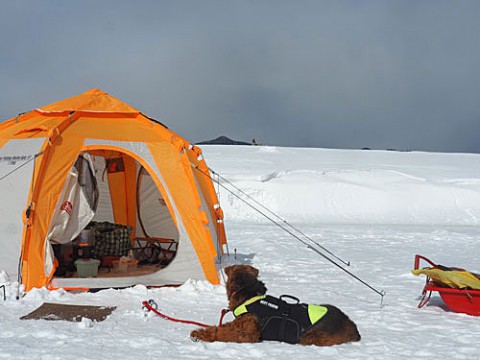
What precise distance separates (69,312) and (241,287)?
6.39 feet

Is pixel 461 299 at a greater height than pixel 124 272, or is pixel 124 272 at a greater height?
pixel 461 299

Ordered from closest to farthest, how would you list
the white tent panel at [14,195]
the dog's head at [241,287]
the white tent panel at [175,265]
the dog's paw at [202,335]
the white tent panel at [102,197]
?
the dog's paw at [202,335]
the dog's head at [241,287]
the white tent panel at [14,195]
the white tent panel at [175,265]
the white tent panel at [102,197]

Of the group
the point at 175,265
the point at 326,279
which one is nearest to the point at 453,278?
Answer: the point at 326,279

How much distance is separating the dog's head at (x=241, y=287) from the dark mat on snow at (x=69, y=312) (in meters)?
1.40

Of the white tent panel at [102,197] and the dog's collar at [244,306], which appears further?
the white tent panel at [102,197]

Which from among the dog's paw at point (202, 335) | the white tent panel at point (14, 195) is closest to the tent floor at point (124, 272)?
the white tent panel at point (14, 195)

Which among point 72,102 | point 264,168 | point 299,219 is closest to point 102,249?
point 72,102

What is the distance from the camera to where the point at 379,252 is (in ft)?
33.8

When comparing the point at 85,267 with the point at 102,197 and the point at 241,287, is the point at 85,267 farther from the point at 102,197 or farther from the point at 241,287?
the point at 241,287

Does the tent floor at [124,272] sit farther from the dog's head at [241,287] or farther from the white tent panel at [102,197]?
the dog's head at [241,287]

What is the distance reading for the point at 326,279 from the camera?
749cm

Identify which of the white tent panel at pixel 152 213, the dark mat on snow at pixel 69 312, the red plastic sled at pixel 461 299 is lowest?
the dark mat on snow at pixel 69 312

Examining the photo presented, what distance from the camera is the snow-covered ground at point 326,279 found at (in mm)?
4324

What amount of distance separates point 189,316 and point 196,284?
116cm
